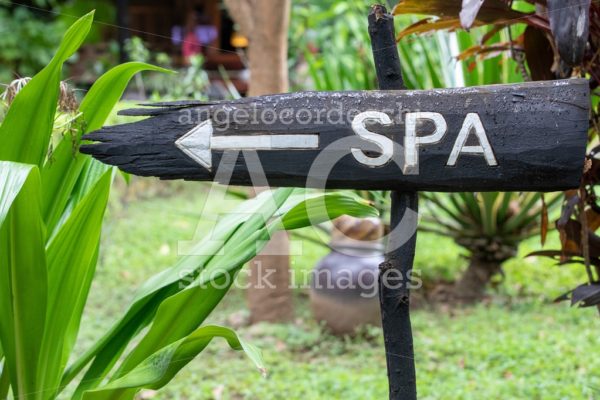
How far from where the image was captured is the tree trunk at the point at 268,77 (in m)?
2.95

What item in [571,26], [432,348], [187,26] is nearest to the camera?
[571,26]

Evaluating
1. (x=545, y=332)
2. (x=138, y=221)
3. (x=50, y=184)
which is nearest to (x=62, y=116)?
(x=50, y=184)

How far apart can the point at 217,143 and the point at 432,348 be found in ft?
5.73

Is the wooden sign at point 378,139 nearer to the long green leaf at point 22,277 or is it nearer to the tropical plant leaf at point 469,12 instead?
the long green leaf at point 22,277

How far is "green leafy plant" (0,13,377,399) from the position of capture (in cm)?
125

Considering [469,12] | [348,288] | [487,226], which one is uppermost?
[469,12]

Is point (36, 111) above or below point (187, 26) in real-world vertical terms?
below

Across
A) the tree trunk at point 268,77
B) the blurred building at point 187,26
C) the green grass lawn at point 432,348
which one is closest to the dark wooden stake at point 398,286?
the green grass lawn at point 432,348

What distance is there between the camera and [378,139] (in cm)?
118

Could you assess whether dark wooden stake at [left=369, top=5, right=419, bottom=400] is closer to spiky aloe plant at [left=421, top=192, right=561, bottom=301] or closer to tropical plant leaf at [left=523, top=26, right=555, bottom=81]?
tropical plant leaf at [left=523, top=26, right=555, bottom=81]

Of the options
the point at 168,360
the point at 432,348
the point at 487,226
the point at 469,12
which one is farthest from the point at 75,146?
the point at 487,226

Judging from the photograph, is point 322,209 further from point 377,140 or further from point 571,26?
point 571,26

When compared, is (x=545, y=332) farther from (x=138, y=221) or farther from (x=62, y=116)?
(x=138, y=221)

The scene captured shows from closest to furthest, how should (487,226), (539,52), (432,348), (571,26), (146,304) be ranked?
(571,26) < (146,304) < (539,52) < (432,348) < (487,226)
